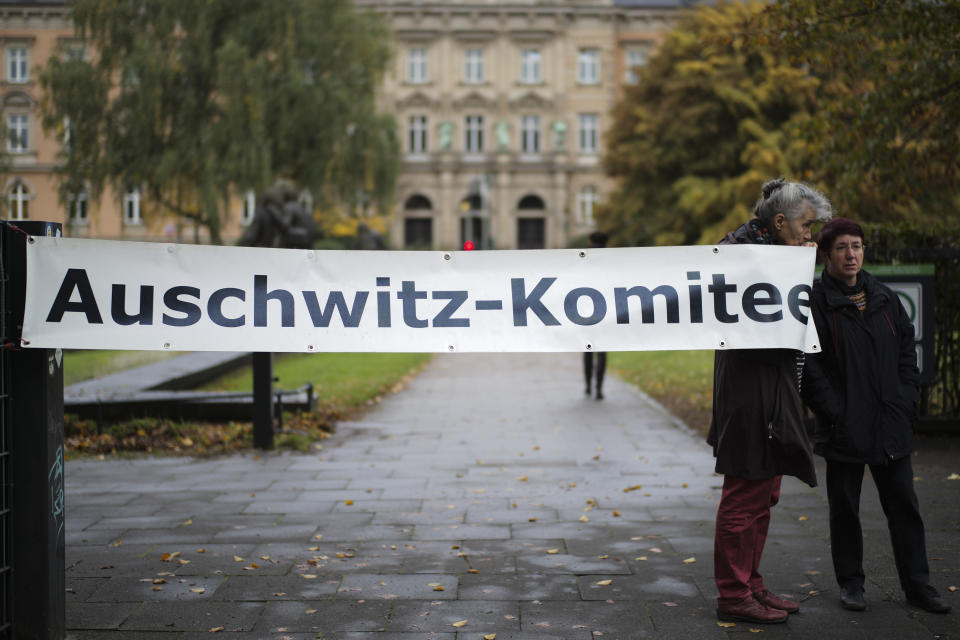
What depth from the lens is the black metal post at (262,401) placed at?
9539 mm

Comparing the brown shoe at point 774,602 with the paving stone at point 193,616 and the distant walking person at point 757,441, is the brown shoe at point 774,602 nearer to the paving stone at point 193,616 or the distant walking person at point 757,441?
the distant walking person at point 757,441

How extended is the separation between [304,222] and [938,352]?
1141 cm

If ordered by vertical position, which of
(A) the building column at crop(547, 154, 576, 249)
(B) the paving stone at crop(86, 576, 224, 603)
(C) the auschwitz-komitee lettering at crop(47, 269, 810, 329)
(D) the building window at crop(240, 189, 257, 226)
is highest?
(A) the building column at crop(547, 154, 576, 249)

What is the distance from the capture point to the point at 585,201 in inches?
2751

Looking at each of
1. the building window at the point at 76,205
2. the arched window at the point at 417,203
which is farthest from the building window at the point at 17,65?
the arched window at the point at 417,203

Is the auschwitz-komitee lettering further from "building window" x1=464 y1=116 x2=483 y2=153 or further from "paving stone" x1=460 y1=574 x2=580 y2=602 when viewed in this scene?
"building window" x1=464 y1=116 x2=483 y2=153

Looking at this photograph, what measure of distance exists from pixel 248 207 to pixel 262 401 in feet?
136

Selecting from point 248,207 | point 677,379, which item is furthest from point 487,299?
point 248,207

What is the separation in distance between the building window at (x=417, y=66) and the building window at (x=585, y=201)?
12802mm

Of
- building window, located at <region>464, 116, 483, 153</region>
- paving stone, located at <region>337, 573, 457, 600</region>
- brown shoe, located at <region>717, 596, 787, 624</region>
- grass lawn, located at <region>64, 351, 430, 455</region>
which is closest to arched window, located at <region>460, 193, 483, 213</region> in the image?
building window, located at <region>464, 116, 483, 153</region>

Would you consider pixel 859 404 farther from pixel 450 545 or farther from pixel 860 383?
pixel 450 545

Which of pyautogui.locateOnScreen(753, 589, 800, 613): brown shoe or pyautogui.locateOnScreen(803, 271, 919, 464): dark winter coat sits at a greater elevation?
pyautogui.locateOnScreen(803, 271, 919, 464): dark winter coat

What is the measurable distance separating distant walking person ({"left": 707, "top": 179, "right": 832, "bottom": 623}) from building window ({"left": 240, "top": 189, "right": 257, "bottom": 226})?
2608 cm

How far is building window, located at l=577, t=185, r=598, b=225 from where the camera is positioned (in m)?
69.2
